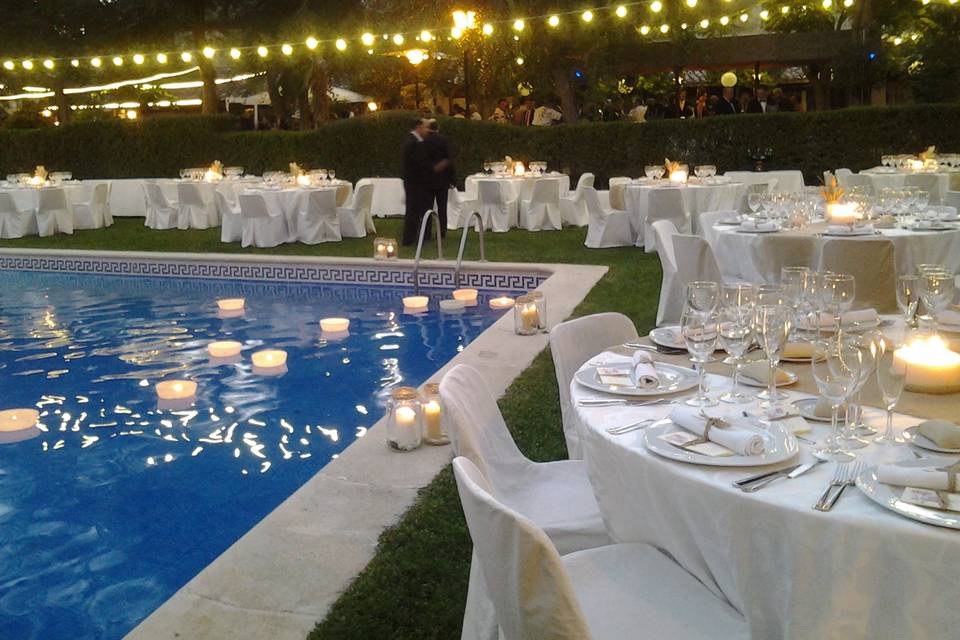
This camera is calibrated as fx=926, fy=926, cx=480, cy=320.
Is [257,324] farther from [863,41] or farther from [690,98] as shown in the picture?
[690,98]

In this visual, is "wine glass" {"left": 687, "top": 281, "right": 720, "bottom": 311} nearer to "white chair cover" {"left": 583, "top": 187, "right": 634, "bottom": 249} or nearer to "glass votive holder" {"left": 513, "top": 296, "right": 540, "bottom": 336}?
"glass votive holder" {"left": 513, "top": 296, "right": 540, "bottom": 336}

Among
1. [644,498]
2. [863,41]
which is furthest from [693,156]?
[644,498]

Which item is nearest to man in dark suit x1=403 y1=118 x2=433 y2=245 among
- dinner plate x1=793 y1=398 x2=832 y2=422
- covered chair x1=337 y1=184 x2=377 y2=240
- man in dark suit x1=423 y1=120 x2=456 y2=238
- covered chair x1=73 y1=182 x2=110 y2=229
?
man in dark suit x1=423 y1=120 x2=456 y2=238

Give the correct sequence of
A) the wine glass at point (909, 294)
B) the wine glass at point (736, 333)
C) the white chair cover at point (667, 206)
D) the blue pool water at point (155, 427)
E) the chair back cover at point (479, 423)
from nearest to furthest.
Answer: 1. the wine glass at point (736, 333)
2. the chair back cover at point (479, 423)
3. the wine glass at point (909, 294)
4. the blue pool water at point (155, 427)
5. the white chair cover at point (667, 206)

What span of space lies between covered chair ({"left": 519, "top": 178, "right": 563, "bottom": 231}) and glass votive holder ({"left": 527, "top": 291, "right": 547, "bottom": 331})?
5.98m

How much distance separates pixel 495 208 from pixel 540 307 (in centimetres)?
623

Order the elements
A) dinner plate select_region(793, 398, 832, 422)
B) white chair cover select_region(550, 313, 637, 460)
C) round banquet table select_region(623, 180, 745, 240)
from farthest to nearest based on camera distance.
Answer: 1. round banquet table select_region(623, 180, 745, 240)
2. white chair cover select_region(550, 313, 637, 460)
3. dinner plate select_region(793, 398, 832, 422)

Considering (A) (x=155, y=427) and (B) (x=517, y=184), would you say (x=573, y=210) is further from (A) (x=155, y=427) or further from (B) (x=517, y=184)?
(A) (x=155, y=427)

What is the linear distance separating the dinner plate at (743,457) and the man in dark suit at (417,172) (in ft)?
29.4

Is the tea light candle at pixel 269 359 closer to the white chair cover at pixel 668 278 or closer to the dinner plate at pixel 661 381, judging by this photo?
the white chair cover at pixel 668 278

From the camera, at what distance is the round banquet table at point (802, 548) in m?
1.59

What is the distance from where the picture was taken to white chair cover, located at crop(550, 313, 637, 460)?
3.09 metres

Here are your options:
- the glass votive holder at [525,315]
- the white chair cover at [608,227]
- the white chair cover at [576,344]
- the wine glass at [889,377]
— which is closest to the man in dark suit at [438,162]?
the white chair cover at [608,227]

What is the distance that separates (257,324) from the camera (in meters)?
7.56
